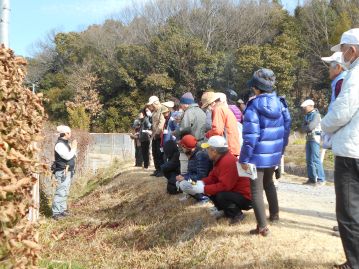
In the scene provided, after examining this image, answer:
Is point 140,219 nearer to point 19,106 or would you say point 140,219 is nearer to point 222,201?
point 222,201

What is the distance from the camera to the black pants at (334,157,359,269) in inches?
145

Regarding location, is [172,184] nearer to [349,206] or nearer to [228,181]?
[228,181]

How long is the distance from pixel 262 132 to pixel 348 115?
1.32m

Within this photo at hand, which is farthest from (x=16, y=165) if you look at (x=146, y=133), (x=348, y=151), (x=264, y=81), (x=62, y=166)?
(x=146, y=133)

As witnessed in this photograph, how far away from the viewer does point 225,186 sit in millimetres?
5555

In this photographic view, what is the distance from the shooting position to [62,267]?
15.5 ft

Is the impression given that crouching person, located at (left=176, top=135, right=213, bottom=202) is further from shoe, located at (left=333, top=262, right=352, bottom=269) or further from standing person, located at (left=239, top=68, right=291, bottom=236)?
shoe, located at (left=333, top=262, right=352, bottom=269)

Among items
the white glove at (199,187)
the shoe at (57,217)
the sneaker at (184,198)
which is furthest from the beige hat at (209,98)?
the shoe at (57,217)

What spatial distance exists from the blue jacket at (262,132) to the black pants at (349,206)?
1270 millimetres

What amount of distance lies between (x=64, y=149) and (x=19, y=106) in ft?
20.5

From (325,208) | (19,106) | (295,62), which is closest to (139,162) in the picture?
(325,208)

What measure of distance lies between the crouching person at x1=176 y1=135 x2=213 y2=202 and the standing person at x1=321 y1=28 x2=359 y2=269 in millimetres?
3021

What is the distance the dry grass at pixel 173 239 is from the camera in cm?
470

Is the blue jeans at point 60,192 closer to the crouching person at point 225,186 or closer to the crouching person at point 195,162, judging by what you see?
the crouching person at point 195,162
